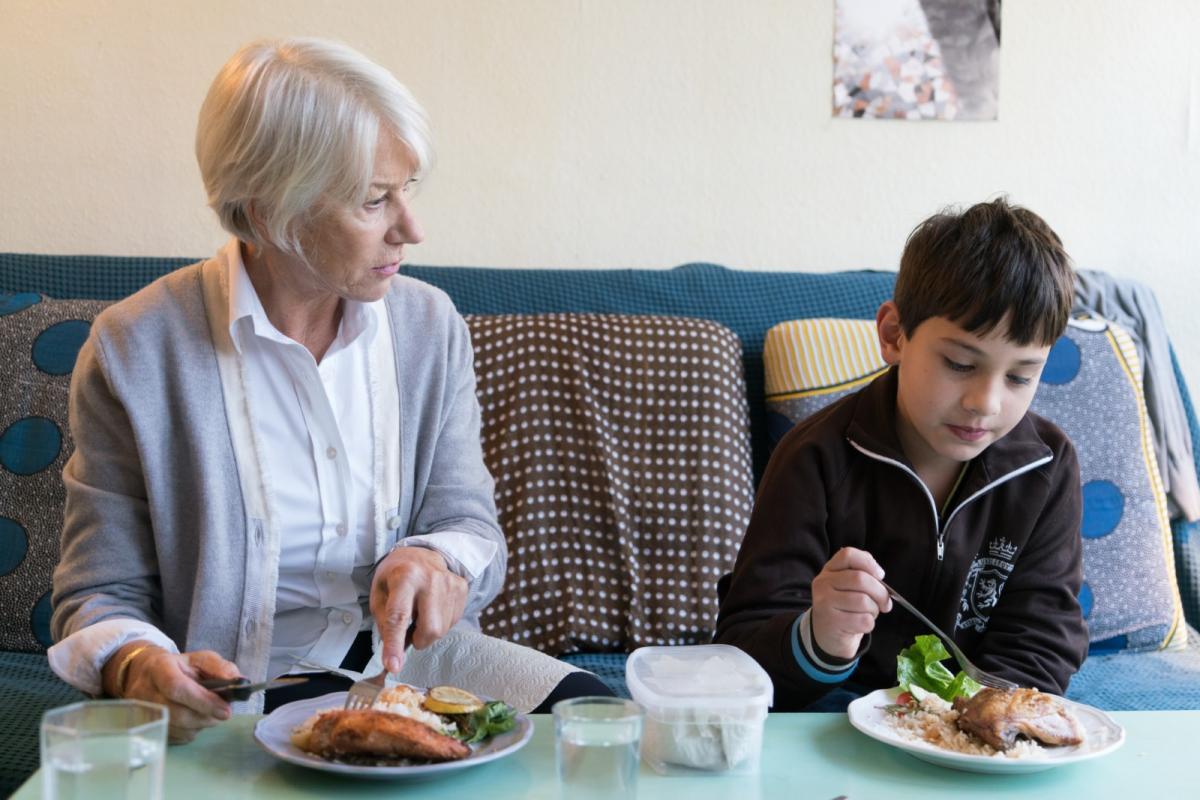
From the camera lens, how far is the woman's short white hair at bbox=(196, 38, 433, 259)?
4.60 ft

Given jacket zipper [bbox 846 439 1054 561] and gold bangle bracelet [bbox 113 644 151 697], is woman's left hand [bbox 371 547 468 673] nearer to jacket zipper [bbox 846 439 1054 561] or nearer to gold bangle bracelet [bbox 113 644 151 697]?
gold bangle bracelet [bbox 113 644 151 697]

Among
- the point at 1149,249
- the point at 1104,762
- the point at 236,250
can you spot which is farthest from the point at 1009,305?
the point at 1149,249

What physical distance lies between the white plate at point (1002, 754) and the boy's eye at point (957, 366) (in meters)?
0.40

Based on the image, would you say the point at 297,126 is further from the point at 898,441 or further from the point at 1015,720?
the point at 1015,720

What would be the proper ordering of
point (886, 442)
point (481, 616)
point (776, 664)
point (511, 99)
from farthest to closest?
point (511, 99), point (481, 616), point (886, 442), point (776, 664)

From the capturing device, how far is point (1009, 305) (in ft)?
4.62

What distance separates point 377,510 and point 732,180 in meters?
1.33

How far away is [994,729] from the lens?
3.52 ft

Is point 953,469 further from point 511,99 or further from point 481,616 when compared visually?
point 511,99

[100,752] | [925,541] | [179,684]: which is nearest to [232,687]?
[179,684]

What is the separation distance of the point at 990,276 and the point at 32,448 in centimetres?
146

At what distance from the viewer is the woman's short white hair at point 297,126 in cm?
140

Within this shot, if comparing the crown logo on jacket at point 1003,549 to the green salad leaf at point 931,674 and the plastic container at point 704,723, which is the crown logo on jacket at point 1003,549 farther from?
the plastic container at point 704,723

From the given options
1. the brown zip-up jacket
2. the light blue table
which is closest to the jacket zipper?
the brown zip-up jacket
